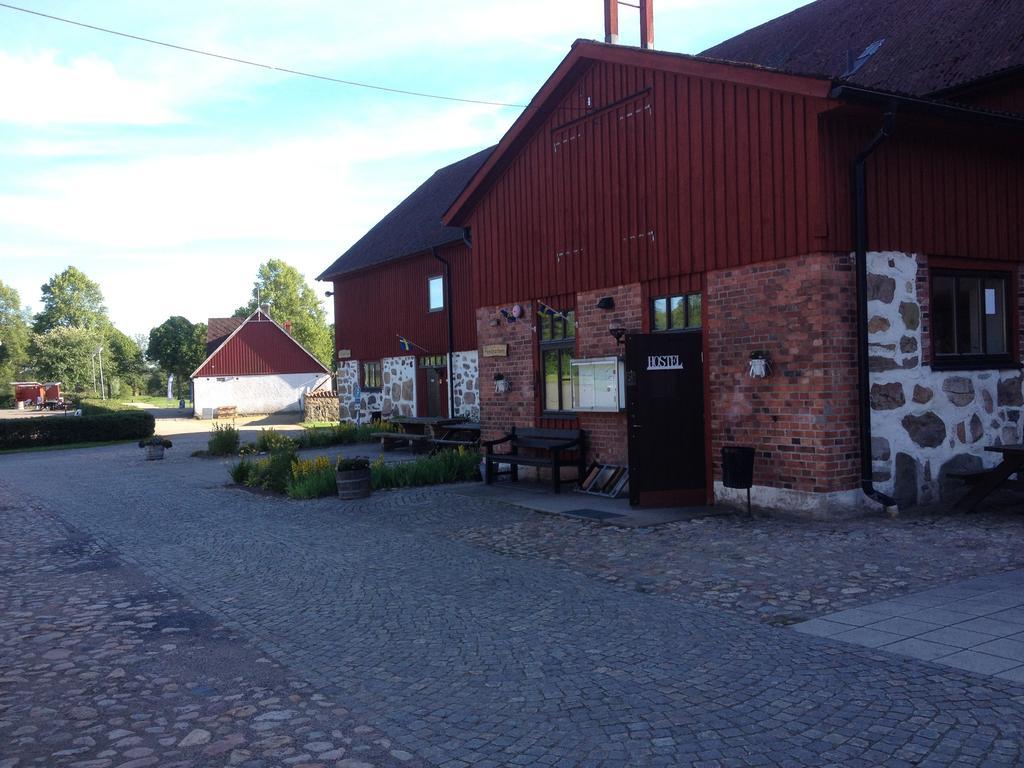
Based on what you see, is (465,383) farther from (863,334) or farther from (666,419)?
(863,334)

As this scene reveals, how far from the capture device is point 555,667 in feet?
17.6

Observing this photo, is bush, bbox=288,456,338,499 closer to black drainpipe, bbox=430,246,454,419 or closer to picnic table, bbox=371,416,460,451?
picnic table, bbox=371,416,460,451

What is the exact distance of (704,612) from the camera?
21.3 ft

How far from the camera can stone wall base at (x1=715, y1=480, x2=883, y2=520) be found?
9.66 m

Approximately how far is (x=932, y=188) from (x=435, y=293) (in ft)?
55.9

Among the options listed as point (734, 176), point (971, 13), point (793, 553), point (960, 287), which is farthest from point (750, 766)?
point (971, 13)

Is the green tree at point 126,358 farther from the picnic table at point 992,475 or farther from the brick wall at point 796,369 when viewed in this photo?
the picnic table at point 992,475

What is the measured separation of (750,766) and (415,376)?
2344cm

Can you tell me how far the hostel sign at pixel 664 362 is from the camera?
1091 centimetres

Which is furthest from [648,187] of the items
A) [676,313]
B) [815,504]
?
[815,504]

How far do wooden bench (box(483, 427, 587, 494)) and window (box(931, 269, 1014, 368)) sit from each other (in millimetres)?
5013

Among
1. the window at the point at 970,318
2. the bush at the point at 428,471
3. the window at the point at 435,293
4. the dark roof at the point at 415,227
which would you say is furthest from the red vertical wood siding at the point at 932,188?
the window at the point at 435,293

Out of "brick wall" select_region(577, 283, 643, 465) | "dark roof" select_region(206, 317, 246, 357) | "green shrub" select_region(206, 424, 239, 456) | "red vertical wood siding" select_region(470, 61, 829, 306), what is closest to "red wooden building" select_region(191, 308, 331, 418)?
"dark roof" select_region(206, 317, 246, 357)

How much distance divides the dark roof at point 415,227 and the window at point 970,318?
50.4 feet
